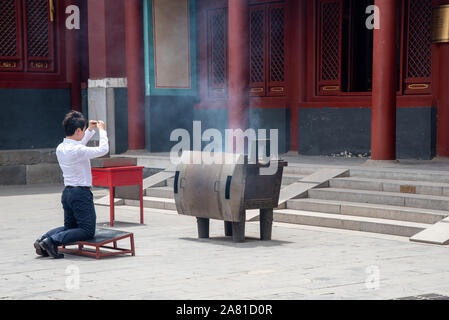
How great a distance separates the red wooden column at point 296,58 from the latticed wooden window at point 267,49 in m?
0.24

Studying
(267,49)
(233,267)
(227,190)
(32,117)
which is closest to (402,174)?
(227,190)

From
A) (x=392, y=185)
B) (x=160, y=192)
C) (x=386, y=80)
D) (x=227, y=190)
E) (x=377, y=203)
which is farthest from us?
(x=160, y=192)

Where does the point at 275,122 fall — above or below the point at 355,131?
above

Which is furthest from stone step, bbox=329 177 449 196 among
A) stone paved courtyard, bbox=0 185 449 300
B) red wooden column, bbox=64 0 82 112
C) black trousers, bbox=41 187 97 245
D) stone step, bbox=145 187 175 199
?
red wooden column, bbox=64 0 82 112

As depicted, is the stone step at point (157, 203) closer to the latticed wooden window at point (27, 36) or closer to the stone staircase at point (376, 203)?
the stone staircase at point (376, 203)

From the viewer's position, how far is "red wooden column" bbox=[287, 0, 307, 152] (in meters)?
15.1

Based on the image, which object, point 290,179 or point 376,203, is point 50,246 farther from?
point 290,179

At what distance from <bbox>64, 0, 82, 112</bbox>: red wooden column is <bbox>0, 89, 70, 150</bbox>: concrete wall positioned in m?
0.15

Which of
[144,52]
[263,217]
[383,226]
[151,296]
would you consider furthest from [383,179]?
[144,52]

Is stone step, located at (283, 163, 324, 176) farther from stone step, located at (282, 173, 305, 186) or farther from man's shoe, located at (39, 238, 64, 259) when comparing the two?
man's shoe, located at (39, 238, 64, 259)

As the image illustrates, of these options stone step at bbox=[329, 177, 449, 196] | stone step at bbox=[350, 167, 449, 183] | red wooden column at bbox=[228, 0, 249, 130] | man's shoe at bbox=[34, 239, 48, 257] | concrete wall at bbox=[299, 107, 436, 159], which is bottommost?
man's shoe at bbox=[34, 239, 48, 257]

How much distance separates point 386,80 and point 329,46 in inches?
135

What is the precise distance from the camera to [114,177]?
9.95 m
